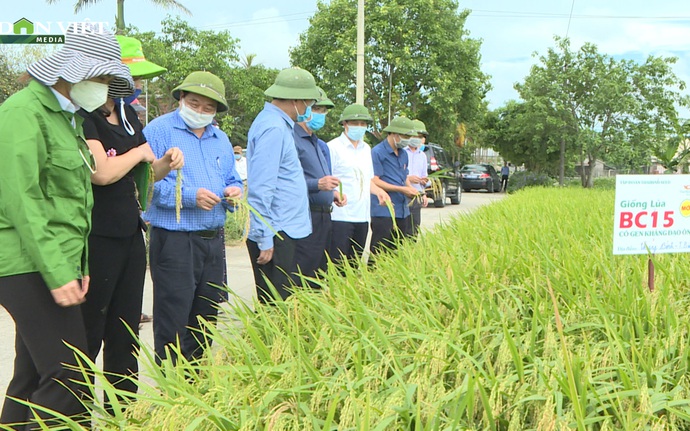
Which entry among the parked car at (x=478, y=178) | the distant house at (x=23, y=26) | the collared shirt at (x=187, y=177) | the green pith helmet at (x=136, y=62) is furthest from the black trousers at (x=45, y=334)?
the parked car at (x=478, y=178)

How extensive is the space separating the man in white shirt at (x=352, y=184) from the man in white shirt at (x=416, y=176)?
0.76m

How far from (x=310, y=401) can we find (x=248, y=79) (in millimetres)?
36903

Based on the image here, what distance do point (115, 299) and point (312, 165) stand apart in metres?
1.74

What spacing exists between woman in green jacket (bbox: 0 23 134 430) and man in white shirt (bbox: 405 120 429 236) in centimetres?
378

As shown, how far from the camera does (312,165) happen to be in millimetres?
4238

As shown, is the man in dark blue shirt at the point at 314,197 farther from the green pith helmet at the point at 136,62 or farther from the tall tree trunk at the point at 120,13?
the tall tree trunk at the point at 120,13

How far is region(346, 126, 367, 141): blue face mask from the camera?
5215 mm

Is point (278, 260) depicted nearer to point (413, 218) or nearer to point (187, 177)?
point (187, 177)

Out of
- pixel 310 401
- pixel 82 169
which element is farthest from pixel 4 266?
pixel 310 401

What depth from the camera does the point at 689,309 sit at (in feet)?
8.85

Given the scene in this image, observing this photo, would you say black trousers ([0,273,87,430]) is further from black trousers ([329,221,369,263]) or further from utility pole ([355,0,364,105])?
utility pole ([355,0,364,105])

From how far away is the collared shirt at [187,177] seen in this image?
3.20 m

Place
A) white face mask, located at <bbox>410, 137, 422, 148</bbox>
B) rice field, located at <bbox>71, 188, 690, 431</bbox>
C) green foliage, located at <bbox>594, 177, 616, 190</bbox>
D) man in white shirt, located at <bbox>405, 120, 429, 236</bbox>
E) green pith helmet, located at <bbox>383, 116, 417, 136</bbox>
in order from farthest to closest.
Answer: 1. green foliage, located at <bbox>594, 177, 616, 190</bbox>
2. white face mask, located at <bbox>410, 137, 422, 148</bbox>
3. man in white shirt, located at <bbox>405, 120, 429, 236</bbox>
4. green pith helmet, located at <bbox>383, 116, 417, 136</bbox>
5. rice field, located at <bbox>71, 188, 690, 431</bbox>

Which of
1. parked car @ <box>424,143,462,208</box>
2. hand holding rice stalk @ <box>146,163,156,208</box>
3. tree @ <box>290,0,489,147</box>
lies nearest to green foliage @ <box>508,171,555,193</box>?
tree @ <box>290,0,489,147</box>
